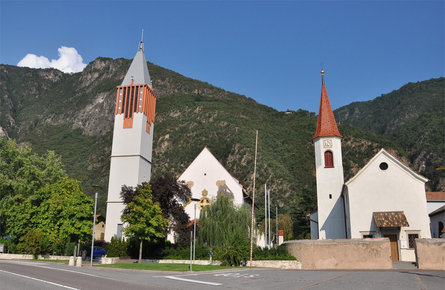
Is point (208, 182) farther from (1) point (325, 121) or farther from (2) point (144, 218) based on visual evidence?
(2) point (144, 218)

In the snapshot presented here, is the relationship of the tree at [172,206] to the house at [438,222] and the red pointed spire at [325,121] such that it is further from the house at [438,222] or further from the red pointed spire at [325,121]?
the house at [438,222]

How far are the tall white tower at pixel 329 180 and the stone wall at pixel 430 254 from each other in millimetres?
10534

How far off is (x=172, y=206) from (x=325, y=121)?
754 inches

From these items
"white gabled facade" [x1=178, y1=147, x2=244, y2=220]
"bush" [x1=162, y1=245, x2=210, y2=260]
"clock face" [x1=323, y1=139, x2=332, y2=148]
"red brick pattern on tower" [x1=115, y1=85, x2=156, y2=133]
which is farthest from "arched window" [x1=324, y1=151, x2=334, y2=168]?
"red brick pattern on tower" [x1=115, y1=85, x2=156, y2=133]

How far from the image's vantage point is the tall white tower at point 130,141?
1714 inches

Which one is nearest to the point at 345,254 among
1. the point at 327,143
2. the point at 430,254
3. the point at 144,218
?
the point at 430,254

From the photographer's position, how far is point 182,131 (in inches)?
4980

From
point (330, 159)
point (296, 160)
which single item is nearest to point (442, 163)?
point (296, 160)

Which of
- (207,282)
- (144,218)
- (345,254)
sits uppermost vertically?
(144,218)

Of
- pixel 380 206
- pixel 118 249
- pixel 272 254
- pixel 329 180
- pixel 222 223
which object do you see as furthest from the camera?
pixel 329 180

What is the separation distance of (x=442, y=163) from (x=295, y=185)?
41.6 m

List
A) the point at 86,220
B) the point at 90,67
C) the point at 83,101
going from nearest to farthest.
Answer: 1. the point at 86,220
2. the point at 83,101
3. the point at 90,67

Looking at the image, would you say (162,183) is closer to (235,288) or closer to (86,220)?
(86,220)

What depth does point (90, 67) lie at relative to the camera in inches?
7751
